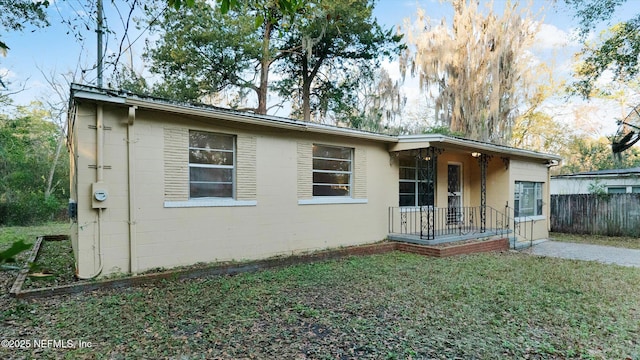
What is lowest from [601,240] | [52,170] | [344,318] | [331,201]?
[601,240]

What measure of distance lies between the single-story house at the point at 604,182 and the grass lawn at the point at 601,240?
1947 millimetres

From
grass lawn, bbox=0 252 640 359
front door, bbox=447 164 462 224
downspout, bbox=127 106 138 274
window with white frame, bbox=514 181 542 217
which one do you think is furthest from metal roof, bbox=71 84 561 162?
grass lawn, bbox=0 252 640 359

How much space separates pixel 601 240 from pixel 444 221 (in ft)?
19.9

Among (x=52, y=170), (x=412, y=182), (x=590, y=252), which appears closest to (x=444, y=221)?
(x=412, y=182)

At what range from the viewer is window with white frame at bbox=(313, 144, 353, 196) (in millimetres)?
8266

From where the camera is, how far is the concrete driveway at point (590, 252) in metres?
8.51

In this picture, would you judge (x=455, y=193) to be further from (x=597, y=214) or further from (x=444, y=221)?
(x=597, y=214)

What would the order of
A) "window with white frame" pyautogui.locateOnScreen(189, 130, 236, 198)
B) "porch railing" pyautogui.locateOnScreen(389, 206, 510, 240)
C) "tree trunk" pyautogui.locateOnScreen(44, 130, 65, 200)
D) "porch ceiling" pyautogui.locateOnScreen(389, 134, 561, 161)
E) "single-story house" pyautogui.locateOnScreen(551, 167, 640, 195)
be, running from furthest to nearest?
"tree trunk" pyautogui.locateOnScreen(44, 130, 65, 200), "single-story house" pyautogui.locateOnScreen(551, 167, 640, 195), "porch railing" pyautogui.locateOnScreen(389, 206, 510, 240), "porch ceiling" pyautogui.locateOnScreen(389, 134, 561, 161), "window with white frame" pyautogui.locateOnScreen(189, 130, 236, 198)

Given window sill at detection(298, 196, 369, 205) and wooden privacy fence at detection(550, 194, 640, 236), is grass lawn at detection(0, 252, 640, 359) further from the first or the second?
wooden privacy fence at detection(550, 194, 640, 236)

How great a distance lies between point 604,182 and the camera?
48.1ft

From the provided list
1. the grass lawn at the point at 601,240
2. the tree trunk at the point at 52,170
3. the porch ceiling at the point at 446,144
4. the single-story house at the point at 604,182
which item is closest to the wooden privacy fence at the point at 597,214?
the grass lawn at the point at 601,240

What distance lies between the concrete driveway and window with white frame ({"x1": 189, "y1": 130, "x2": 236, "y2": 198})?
27.2 ft

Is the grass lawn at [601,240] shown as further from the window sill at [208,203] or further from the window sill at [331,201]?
the window sill at [208,203]

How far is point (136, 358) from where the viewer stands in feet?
10.7
